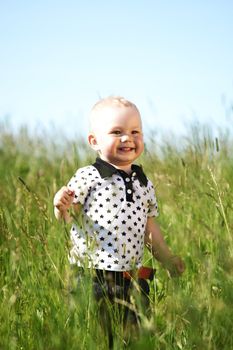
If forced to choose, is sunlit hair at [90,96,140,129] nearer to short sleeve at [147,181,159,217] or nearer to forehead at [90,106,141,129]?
forehead at [90,106,141,129]

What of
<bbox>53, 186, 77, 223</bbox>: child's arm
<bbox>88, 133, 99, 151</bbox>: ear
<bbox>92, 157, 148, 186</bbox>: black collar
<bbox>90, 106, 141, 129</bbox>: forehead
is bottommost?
<bbox>53, 186, 77, 223</bbox>: child's arm

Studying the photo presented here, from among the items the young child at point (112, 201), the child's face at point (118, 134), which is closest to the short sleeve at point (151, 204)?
the young child at point (112, 201)

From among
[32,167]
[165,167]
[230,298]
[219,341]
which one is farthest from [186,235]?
[32,167]

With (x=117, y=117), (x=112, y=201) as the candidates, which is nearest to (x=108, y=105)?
(x=117, y=117)

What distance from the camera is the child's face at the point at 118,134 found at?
238 cm

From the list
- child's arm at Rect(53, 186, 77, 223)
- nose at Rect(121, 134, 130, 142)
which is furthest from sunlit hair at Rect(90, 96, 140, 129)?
child's arm at Rect(53, 186, 77, 223)

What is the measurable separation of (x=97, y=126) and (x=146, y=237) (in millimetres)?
544

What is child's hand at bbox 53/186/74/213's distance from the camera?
2.28 m

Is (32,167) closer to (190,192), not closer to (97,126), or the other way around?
(190,192)

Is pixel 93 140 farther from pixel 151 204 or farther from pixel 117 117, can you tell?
pixel 151 204

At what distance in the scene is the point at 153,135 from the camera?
5.10 metres

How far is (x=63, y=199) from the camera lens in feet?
7.47

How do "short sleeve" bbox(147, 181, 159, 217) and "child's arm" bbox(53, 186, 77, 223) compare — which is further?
"short sleeve" bbox(147, 181, 159, 217)

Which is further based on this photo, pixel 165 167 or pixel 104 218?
pixel 165 167
